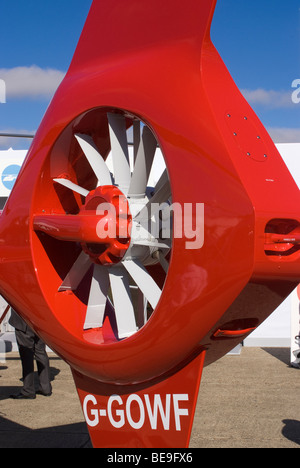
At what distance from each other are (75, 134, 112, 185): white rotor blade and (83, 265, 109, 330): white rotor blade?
2.03 feet

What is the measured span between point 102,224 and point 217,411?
4.99 metres

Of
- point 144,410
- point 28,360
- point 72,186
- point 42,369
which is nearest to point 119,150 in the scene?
point 72,186

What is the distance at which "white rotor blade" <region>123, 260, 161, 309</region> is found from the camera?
397cm

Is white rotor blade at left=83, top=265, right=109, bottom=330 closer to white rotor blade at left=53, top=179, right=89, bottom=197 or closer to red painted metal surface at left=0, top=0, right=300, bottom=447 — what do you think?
red painted metal surface at left=0, top=0, right=300, bottom=447

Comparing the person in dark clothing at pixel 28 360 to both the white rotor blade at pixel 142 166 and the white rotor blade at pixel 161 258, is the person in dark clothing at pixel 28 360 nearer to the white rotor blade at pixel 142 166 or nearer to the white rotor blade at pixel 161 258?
the white rotor blade at pixel 161 258

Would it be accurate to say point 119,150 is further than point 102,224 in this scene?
Yes

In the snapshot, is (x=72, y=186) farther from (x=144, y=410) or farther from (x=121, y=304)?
(x=144, y=410)

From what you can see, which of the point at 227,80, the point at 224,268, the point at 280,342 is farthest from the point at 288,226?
the point at 280,342

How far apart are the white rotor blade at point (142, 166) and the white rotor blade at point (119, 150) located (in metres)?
0.18

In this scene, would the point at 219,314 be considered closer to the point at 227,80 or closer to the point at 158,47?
the point at 227,80

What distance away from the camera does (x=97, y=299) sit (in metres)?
4.33

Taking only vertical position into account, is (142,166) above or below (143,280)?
above

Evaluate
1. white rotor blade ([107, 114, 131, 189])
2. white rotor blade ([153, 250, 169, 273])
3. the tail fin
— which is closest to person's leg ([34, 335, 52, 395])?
the tail fin

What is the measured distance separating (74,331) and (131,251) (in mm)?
653
